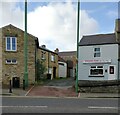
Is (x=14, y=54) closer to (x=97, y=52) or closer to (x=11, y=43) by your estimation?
(x=11, y=43)

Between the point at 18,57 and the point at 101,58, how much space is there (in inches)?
433

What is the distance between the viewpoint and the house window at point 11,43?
27750 millimetres

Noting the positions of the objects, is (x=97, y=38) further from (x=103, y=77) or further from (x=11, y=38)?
(x=11, y=38)

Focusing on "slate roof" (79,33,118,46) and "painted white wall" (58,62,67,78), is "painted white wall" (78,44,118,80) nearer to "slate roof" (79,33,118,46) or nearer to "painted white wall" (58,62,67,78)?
"slate roof" (79,33,118,46)

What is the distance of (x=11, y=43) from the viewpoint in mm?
27828

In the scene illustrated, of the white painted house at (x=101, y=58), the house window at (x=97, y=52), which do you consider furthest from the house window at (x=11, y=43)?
the house window at (x=97, y=52)

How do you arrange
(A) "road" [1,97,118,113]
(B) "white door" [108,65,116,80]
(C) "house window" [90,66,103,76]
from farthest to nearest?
1. (C) "house window" [90,66,103,76]
2. (B) "white door" [108,65,116,80]
3. (A) "road" [1,97,118,113]

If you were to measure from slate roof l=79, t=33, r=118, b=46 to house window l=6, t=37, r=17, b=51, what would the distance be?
32.6ft

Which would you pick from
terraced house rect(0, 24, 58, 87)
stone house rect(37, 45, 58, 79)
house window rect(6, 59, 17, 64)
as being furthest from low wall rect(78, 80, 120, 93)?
stone house rect(37, 45, 58, 79)

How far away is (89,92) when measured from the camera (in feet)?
75.2

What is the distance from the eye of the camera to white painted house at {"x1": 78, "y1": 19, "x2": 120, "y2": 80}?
104 feet

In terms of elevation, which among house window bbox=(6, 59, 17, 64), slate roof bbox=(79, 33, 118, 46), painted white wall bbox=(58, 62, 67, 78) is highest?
slate roof bbox=(79, 33, 118, 46)

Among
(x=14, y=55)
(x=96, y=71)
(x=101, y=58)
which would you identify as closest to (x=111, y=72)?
(x=96, y=71)

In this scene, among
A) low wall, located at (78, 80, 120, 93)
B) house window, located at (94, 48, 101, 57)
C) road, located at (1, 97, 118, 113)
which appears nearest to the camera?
road, located at (1, 97, 118, 113)
